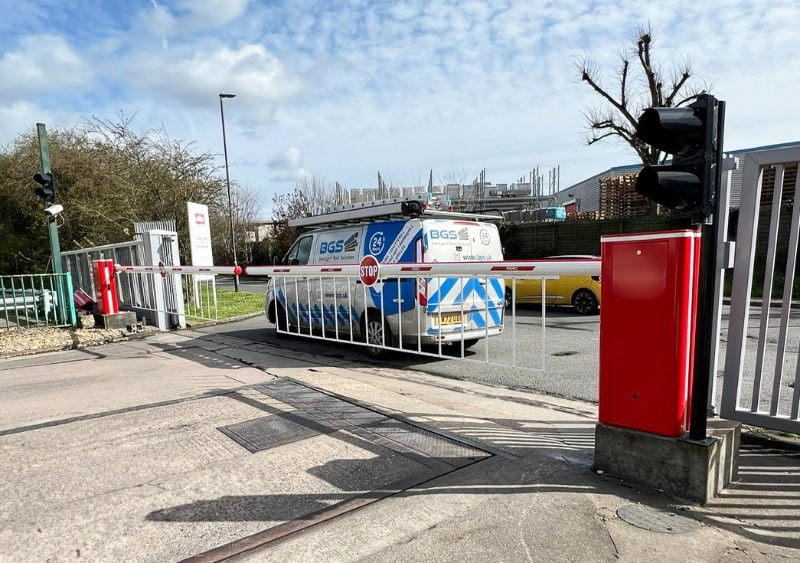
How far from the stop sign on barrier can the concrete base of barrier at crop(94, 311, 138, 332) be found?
244 inches

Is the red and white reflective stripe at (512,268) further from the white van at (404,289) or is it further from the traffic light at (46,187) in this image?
the traffic light at (46,187)

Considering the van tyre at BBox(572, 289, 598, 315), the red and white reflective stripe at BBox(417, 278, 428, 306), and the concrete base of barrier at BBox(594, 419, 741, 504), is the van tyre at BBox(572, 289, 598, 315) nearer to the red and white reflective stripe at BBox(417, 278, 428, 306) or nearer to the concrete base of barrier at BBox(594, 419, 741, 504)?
the red and white reflective stripe at BBox(417, 278, 428, 306)

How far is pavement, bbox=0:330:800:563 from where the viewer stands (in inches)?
97.9

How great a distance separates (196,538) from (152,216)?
16000 mm

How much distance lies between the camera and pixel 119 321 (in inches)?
393

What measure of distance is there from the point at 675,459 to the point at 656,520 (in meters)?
0.42

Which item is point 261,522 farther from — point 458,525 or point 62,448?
point 62,448

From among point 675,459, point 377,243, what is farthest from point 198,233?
point 675,459

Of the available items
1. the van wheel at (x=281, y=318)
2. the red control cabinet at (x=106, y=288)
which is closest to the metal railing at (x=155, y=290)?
the red control cabinet at (x=106, y=288)

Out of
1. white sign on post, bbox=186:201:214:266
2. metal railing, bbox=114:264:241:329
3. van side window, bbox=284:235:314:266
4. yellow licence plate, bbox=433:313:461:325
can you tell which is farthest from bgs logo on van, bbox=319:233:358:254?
A: white sign on post, bbox=186:201:214:266

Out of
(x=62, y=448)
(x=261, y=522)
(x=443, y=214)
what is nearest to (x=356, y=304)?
(x=443, y=214)

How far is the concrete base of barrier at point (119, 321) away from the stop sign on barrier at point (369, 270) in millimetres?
6190

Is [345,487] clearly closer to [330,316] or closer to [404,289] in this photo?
[404,289]

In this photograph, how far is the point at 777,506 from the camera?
280 centimetres
